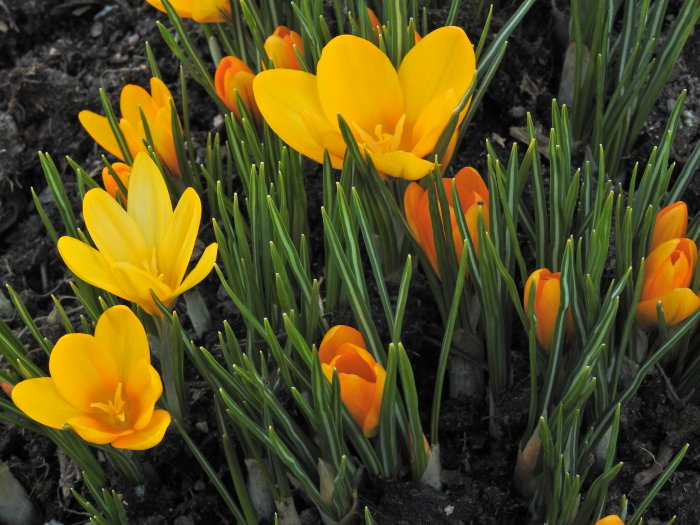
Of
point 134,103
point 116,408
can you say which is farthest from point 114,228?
point 134,103

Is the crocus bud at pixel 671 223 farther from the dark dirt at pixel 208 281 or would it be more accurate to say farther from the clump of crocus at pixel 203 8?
the clump of crocus at pixel 203 8

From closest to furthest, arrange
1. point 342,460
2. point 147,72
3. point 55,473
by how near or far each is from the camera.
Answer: point 342,460
point 55,473
point 147,72

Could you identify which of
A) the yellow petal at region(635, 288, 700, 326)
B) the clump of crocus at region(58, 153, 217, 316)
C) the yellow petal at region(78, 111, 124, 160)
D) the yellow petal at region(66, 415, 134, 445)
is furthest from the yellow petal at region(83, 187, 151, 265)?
the yellow petal at region(635, 288, 700, 326)

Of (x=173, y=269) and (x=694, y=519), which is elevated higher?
(x=173, y=269)

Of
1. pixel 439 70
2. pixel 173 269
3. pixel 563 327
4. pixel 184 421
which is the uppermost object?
pixel 439 70

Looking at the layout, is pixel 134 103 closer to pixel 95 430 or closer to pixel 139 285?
pixel 139 285

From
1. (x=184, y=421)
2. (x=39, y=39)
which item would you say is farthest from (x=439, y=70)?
(x=39, y=39)

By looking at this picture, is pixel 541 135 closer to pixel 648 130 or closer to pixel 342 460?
pixel 648 130
